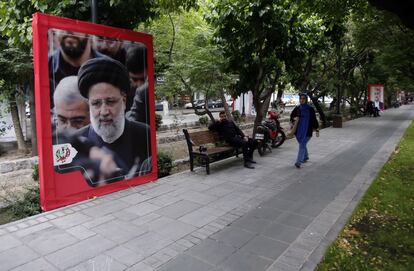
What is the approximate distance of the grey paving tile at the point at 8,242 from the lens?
3.90 metres

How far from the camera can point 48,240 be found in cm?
405

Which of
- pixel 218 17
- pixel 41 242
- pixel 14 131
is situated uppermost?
pixel 218 17

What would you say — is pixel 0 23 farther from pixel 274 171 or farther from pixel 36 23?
pixel 274 171

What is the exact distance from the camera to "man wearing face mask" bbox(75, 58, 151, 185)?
5.52 meters

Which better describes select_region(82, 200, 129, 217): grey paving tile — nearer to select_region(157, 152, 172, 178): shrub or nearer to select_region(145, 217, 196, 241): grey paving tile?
select_region(145, 217, 196, 241): grey paving tile

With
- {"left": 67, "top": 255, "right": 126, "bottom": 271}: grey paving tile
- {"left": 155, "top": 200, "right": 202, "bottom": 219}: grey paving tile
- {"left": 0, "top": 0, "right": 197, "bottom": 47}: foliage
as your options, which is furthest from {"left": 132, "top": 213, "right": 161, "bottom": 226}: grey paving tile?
{"left": 0, "top": 0, "right": 197, "bottom": 47}: foliage

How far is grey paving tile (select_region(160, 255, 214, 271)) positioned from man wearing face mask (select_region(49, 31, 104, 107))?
10.4 ft

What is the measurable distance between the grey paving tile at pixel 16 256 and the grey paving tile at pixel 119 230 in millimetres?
807

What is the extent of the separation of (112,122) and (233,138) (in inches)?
121

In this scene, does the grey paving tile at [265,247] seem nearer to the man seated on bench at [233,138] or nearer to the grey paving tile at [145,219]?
the grey paving tile at [145,219]

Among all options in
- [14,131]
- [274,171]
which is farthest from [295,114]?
[14,131]

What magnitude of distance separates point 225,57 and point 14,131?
26.5 ft

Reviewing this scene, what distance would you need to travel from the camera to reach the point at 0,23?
6434 millimetres

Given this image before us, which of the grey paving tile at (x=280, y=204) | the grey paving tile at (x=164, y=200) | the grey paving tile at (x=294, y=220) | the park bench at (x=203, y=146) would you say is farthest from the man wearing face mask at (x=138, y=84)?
the grey paving tile at (x=294, y=220)
